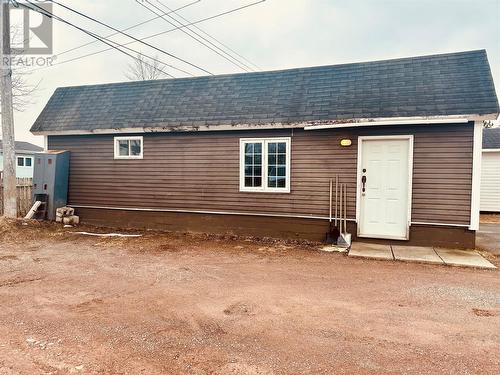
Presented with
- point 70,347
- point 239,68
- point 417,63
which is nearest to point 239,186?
point 417,63

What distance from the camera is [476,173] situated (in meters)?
6.58

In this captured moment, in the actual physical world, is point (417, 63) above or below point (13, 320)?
above

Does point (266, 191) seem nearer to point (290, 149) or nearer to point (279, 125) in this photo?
point (290, 149)

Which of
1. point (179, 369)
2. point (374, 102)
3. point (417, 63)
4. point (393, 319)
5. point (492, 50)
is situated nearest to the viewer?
point (179, 369)

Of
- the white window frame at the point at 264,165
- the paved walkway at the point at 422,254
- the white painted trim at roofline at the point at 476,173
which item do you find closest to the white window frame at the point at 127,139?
the white window frame at the point at 264,165

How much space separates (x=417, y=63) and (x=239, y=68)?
13.7m

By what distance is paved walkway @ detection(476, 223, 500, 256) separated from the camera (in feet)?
23.3

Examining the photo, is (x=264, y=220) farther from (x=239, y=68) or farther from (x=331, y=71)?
(x=239, y=68)

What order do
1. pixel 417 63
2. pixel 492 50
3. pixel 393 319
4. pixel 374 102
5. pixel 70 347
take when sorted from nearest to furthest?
1. pixel 70 347
2. pixel 393 319
3. pixel 374 102
4. pixel 417 63
5. pixel 492 50

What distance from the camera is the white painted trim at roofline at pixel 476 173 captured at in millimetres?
6531

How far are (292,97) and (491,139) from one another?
1039cm

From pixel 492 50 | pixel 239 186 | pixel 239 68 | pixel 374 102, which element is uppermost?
pixel 239 68

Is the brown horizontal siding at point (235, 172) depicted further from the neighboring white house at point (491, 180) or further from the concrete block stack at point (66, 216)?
the neighboring white house at point (491, 180)

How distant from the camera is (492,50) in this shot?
12.2 metres
